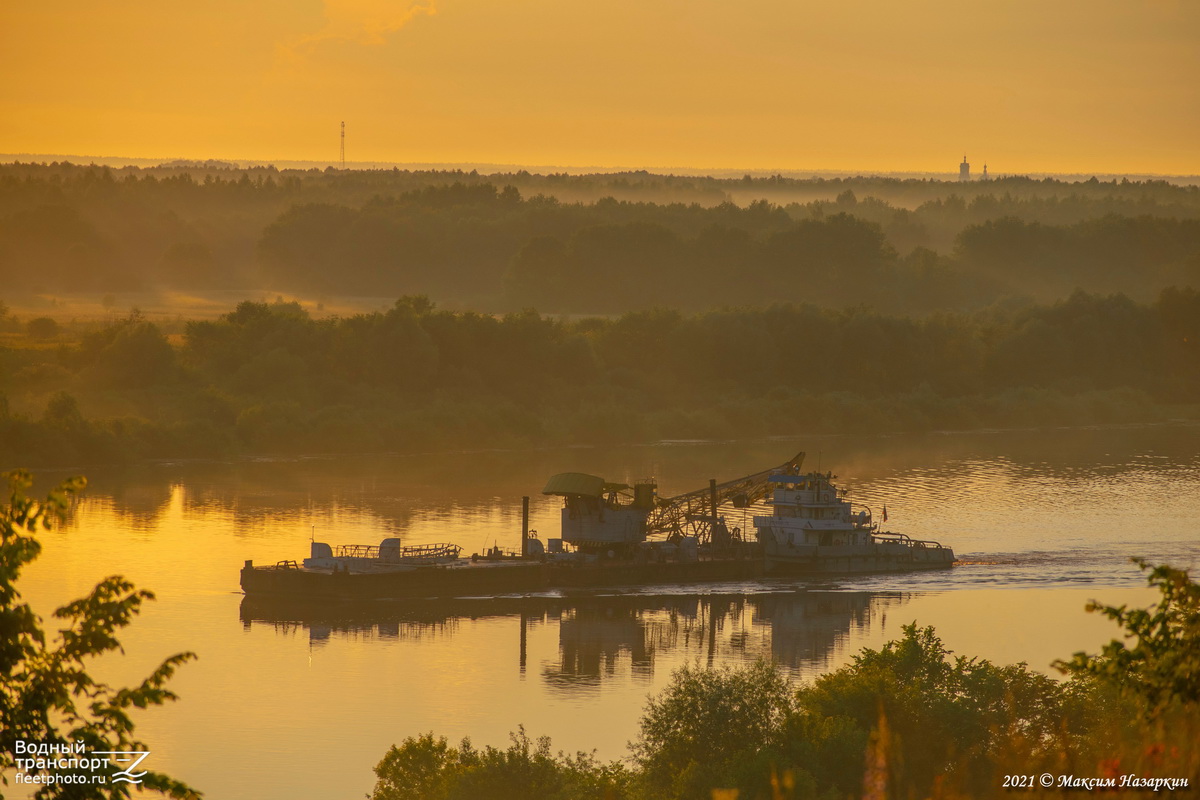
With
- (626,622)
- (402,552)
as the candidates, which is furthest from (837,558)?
(402,552)

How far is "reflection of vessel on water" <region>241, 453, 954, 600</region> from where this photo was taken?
55.4m

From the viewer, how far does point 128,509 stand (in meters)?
69.6

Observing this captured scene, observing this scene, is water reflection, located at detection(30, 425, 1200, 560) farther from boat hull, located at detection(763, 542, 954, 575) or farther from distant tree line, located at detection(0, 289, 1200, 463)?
distant tree line, located at detection(0, 289, 1200, 463)

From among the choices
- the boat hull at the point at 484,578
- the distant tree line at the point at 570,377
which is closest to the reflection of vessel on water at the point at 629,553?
the boat hull at the point at 484,578

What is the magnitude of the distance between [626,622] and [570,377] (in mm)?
55584

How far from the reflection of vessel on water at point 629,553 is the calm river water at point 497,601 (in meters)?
1.25

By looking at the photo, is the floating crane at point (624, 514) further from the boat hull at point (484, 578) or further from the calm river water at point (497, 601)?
the calm river water at point (497, 601)

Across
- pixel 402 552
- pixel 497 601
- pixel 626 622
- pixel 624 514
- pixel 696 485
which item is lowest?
pixel 626 622

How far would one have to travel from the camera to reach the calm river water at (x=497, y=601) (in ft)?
123

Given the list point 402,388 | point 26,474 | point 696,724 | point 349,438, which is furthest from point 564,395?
point 26,474

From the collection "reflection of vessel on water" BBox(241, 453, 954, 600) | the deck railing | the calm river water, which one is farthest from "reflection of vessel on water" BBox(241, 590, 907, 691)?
the deck railing

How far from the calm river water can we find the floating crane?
358 cm

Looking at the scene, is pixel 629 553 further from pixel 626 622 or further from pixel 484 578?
pixel 626 622

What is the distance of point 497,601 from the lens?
56125mm
